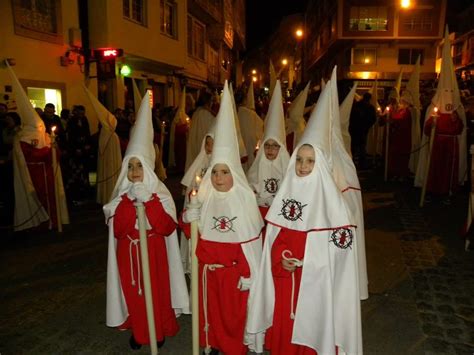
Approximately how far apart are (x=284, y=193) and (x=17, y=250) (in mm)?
4799

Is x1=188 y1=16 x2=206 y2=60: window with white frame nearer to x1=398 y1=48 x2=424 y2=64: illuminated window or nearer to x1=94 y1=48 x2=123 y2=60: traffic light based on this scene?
x1=94 y1=48 x2=123 y2=60: traffic light

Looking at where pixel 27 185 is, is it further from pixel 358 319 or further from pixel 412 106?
pixel 412 106

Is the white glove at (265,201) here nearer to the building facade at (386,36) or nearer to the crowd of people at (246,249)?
the crowd of people at (246,249)

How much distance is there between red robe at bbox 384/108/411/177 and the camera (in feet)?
35.7

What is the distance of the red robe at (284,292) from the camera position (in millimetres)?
3174

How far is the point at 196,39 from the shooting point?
78.8ft

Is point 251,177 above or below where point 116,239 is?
above

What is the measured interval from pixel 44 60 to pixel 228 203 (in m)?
10.6

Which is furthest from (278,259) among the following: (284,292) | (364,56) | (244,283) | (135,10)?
(364,56)

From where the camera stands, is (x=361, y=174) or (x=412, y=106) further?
(x=361, y=174)

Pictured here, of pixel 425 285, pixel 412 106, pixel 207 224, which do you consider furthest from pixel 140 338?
pixel 412 106

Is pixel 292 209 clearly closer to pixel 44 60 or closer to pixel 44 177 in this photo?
pixel 44 177

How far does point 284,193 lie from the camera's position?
10.6 feet

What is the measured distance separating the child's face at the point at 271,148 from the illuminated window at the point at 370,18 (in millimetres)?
31621
